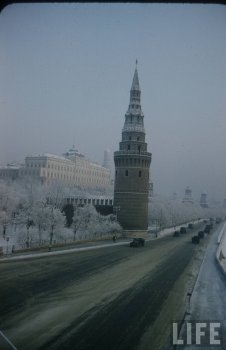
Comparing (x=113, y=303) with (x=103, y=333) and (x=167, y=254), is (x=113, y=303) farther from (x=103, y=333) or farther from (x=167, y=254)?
(x=167, y=254)

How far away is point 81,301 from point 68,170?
7889cm

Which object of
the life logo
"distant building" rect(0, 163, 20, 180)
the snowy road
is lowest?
the life logo

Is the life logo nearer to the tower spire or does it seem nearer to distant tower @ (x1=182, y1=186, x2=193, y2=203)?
the tower spire

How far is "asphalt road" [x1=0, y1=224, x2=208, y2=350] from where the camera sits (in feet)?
31.2

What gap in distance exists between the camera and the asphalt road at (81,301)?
951 centimetres

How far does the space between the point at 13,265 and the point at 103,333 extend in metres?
9.56

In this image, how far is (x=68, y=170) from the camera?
91188mm

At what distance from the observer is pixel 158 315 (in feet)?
38.8

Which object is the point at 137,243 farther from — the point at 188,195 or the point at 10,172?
the point at 188,195

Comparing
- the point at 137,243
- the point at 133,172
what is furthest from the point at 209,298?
the point at 133,172

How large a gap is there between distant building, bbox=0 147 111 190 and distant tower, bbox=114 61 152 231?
37.3 m

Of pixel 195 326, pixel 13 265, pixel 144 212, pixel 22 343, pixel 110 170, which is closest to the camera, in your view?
pixel 22 343

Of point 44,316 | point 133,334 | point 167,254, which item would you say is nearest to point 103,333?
point 133,334

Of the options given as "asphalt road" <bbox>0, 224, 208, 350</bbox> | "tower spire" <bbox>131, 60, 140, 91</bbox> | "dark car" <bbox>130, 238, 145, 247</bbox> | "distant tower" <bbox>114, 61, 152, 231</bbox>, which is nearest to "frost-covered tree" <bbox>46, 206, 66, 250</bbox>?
"dark car" <bbox>130, 238, 145, 247</bbox>
